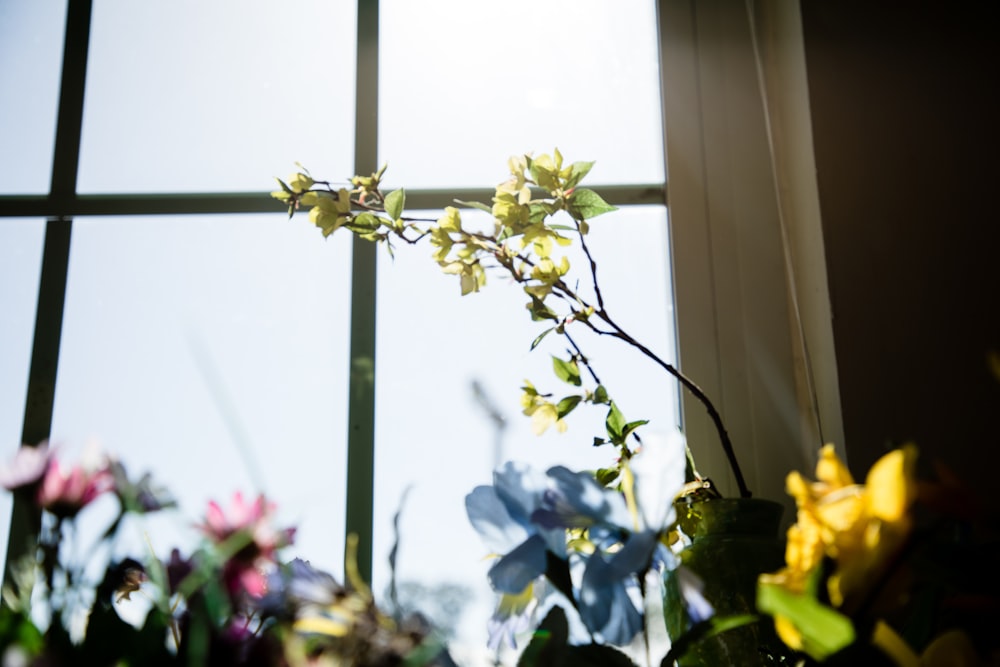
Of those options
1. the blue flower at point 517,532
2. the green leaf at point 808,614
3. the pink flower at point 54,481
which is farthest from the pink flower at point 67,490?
the green leaf at point 808,614

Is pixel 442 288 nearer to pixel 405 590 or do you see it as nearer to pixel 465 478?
pixel 465 478

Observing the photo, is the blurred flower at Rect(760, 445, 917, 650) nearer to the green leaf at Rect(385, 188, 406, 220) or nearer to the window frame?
the window frame

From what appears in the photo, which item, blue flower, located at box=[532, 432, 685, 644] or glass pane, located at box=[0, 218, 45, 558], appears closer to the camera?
blue flower, located at box=[532, 432, 685, 644]

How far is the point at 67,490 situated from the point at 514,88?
2.46ft

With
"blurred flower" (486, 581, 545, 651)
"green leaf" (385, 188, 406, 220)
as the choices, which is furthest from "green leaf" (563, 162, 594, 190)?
"blurred flower" (486, 581, 545, 651)

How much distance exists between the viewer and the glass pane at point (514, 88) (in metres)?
1.05

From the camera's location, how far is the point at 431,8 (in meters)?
1.10

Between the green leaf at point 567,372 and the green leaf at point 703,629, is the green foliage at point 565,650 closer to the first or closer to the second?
the green leaf at point 703,629

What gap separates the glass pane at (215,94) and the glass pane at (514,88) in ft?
0.23

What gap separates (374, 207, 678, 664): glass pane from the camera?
92 centimetres

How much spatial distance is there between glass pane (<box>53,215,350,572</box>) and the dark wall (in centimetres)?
53

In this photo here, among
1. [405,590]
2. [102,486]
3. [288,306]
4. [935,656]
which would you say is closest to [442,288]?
[288,306]

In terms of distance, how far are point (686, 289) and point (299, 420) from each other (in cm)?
45

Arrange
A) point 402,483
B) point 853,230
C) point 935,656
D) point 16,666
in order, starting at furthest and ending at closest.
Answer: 1. point 402,483
2. point 853,230
3. point 935,656
4. point 16,666
